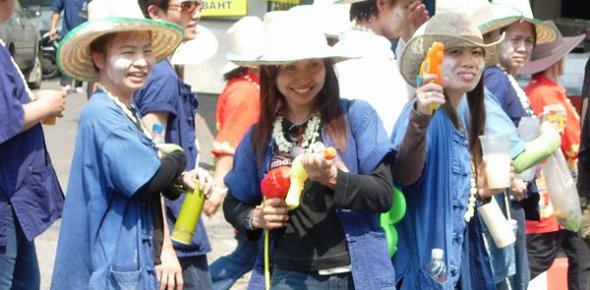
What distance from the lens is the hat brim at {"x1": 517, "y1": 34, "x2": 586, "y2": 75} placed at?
23.3 ft

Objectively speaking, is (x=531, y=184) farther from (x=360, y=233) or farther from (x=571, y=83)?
(x=571, y=83)

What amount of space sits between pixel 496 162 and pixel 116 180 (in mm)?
1492

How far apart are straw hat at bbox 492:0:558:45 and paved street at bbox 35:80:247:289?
8.69 ft

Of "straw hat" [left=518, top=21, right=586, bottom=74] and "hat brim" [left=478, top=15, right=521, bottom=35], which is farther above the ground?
"hat brim" [left=478, top=15, right=521, bottom=35]

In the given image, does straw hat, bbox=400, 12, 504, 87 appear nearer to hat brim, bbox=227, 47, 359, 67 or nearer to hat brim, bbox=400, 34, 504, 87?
hat brim, bbox=400, 34, 504, 87

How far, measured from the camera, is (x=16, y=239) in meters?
5.27

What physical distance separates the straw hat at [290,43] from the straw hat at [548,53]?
2796 mm

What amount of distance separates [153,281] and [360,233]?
2.73ft

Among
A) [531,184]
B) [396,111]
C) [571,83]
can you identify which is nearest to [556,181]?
[531,184]

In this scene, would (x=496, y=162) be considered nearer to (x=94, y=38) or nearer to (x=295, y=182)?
(x=295, y=182)

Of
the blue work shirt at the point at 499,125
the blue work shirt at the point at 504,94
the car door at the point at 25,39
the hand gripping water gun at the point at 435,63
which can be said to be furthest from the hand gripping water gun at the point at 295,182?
the car door at the point at 25,39

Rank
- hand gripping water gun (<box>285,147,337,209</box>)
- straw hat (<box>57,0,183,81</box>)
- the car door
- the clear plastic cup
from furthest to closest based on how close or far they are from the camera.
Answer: the car door → the clear plastic cup → straw hat (<box>57,0,183,81</box>) → hand gripping water gun (<box>285,147,337,209</box>)

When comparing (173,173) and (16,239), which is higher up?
(173,173)

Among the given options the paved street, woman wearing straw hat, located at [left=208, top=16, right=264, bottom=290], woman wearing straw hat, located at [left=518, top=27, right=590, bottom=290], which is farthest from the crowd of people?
the paved street
